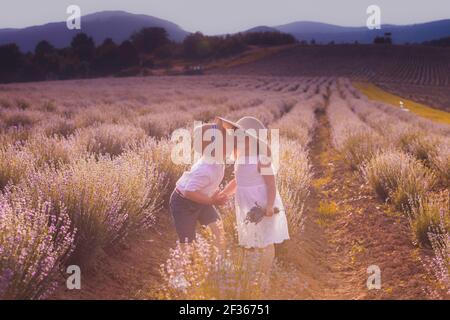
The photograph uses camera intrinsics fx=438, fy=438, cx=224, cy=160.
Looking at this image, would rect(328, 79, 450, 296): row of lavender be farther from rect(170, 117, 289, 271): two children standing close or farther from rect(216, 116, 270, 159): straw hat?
rect(216, 116, 270, 159): straw hat

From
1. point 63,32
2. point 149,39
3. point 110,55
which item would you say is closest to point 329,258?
point 110,55

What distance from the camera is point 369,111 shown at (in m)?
16.0

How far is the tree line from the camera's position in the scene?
182ft

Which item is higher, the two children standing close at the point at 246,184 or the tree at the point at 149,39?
the tree at the point at 149,39

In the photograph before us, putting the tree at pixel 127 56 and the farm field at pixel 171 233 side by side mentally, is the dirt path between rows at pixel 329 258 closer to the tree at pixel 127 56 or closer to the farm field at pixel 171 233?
the farm field at pixel 171 233

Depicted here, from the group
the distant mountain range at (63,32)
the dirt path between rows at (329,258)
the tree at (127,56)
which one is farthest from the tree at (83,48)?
the distant mountain range at (63,32)

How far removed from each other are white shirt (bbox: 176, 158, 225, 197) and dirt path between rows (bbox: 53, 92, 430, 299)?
2.69 ft

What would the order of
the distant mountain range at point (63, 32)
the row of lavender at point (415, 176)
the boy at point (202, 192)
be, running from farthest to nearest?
the distant mountain range at point (63, 32), the row of lavender at point (415, 176), the boy at point (202, 192)

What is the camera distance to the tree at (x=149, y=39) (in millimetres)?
79375

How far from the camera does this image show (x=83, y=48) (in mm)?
64875

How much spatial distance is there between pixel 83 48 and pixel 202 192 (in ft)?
219

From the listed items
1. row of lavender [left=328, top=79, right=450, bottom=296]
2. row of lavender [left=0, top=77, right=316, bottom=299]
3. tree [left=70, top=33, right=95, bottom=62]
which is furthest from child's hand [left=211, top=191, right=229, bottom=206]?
tree [left=70, top=33, right=95, bottom=62]

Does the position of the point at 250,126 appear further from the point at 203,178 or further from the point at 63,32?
the point at 63,32

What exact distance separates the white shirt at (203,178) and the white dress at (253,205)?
0.21 meters
